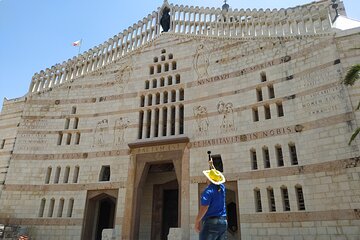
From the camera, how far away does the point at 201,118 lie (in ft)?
56.5

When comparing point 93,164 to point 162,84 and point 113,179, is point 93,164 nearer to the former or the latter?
point 113,179

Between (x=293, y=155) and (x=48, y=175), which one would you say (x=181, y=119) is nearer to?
(x=293, y=155)

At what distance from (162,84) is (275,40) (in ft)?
25.0

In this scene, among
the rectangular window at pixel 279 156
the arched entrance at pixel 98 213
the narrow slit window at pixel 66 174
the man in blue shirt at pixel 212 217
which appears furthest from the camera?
the narrow slit window at pixel 66 174

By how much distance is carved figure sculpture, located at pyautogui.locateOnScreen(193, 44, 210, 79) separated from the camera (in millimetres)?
18500

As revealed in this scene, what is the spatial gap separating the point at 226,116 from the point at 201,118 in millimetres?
1541

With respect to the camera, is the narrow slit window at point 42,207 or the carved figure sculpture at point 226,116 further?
the narrow slit window at point 42,207

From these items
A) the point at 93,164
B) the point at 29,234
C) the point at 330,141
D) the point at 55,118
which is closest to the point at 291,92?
the point at 330,141

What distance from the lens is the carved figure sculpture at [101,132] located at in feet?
62.3

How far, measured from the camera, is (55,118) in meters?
20.7

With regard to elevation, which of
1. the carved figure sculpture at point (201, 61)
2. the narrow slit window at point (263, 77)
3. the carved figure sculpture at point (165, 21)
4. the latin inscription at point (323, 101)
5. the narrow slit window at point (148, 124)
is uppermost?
the carved figure sculpture at point (165, 21)

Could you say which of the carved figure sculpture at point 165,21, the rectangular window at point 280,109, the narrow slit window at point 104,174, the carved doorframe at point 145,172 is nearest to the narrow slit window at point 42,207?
the narrow slit window at point 104,174

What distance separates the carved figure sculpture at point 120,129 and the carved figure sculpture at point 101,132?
0.72 m

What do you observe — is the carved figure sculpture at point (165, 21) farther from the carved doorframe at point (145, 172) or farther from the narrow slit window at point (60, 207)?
the narrow slit window at point (60, 207)
